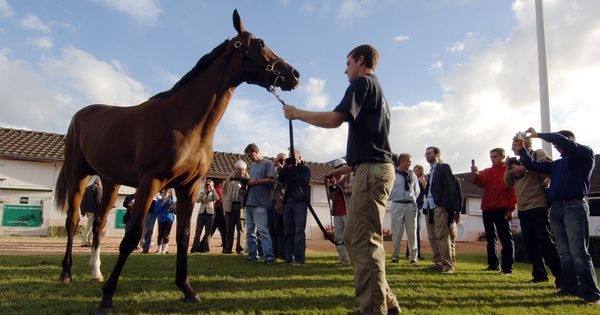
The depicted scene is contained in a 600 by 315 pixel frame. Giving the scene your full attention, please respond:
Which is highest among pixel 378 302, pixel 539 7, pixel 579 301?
pixel 539 7

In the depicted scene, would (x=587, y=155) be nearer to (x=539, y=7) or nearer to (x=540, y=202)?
(x=540, y=202)

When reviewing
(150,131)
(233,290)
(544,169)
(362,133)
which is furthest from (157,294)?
(544,169)

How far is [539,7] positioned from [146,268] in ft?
48.2

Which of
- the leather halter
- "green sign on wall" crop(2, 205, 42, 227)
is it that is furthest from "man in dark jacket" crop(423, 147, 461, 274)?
"green sign on wall" crop(2, 205, 42, 227)

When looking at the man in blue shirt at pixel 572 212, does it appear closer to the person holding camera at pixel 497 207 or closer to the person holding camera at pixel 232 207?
the person holding camera at pixel 497 207

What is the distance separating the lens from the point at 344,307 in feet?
13.7

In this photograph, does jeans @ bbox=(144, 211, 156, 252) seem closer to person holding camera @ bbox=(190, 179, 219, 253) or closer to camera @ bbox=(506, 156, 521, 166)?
person holding camera @ bbox=(190, 179, 219, 253)

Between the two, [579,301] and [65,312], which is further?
[579,301]

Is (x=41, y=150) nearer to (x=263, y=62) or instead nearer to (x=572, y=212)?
(x=263, y=62)

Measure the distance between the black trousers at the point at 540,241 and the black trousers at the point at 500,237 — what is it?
66 centimetres

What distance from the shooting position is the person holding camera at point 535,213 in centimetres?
604

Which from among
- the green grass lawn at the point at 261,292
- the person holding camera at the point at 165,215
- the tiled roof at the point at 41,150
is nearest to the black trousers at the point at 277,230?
the green grass lawn at the point at 261,292

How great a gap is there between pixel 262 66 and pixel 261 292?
2.63 metres

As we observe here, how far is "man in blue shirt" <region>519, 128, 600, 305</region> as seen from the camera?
15.9 feet
